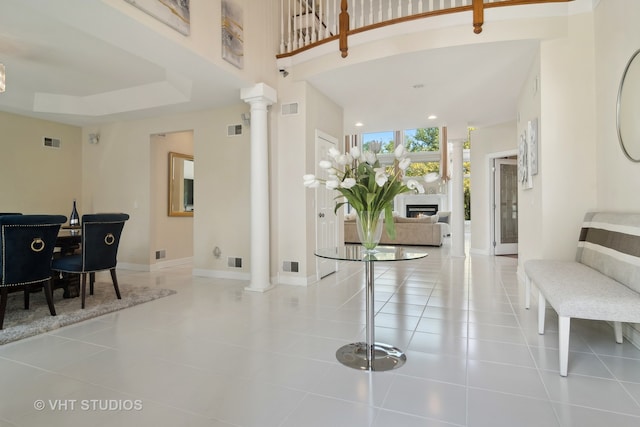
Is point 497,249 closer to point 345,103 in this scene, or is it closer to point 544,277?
point 345,103

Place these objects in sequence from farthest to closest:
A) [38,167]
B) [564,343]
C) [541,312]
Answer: [38,167], [541,312], [564,343]

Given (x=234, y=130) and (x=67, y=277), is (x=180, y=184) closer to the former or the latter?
(x=234, y=130)

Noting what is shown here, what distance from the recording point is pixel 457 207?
6.99m

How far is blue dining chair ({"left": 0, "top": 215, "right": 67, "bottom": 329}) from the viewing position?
262 cm

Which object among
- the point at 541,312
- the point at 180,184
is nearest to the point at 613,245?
the point at 541,312

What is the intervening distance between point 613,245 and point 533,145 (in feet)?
5.27

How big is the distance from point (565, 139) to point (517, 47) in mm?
1075

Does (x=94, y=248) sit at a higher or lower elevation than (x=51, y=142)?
lower

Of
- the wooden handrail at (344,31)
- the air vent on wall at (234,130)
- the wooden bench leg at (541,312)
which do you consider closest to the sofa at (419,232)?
the air vent on wall at (234,130)

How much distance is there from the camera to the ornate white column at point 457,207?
22.4 ft

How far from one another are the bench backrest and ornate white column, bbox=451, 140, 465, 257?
3907mm

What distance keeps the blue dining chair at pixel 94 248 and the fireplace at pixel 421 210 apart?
11642 millimetres

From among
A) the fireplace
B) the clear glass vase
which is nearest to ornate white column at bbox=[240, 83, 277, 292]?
the clear glass vase

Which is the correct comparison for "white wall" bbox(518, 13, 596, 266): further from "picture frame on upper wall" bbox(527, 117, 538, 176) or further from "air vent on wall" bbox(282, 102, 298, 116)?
"air vent on wall" bbox(282, 102, 298, 116)
